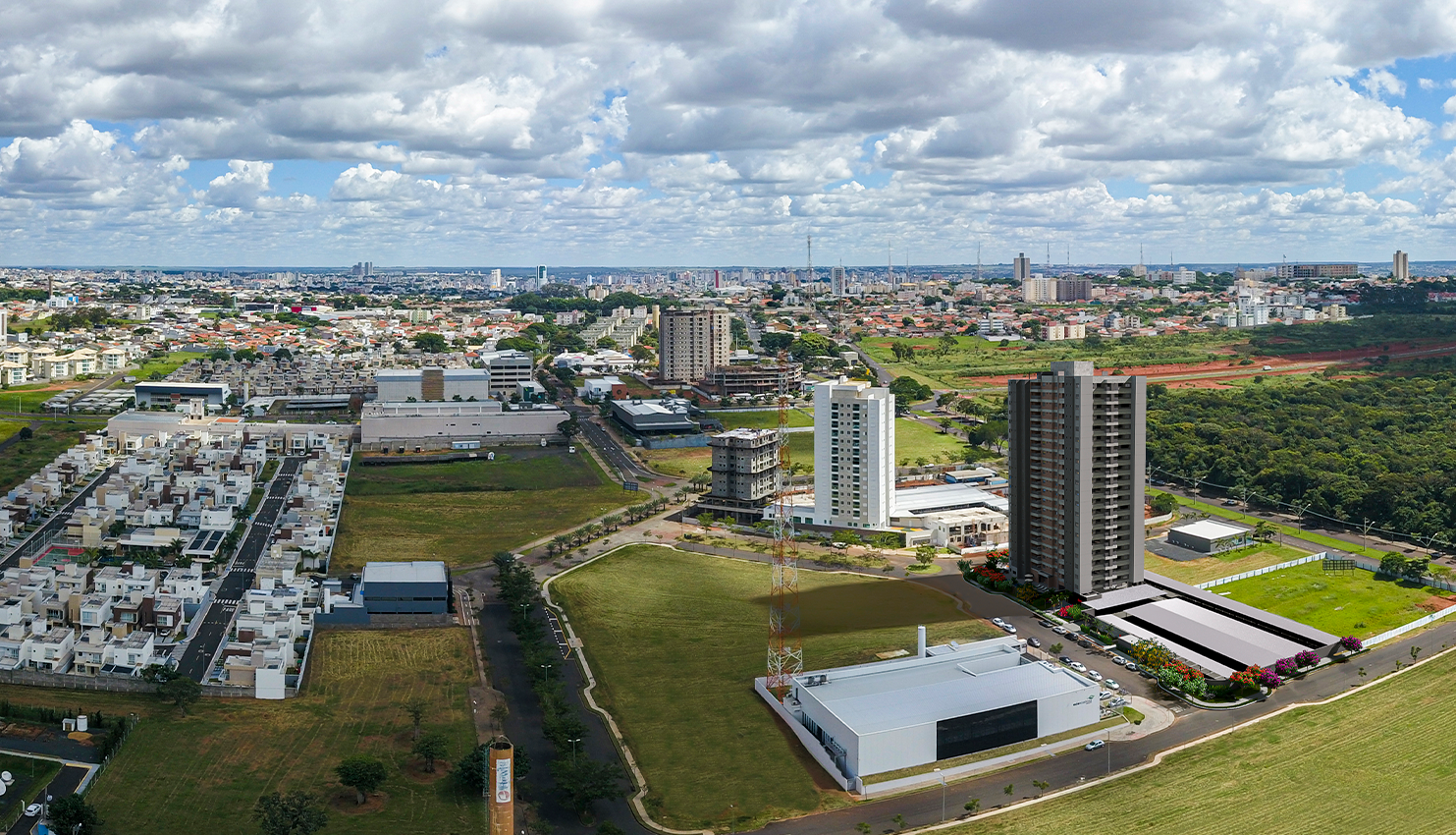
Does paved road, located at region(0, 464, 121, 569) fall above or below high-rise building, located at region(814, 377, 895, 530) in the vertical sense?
below

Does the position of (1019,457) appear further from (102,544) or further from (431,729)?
(102,544)

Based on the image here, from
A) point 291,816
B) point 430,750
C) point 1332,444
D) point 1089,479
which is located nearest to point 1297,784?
point 1089,479

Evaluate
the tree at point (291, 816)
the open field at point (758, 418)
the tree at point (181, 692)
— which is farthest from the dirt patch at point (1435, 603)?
the open field at point (758, 418)

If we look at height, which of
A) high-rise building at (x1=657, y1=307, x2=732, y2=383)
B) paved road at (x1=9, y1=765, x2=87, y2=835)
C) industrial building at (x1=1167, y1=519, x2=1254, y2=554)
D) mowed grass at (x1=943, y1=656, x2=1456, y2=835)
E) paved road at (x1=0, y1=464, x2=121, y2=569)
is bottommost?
mowed grass at (x1=943, y1=656, x2=1456, y2=835)

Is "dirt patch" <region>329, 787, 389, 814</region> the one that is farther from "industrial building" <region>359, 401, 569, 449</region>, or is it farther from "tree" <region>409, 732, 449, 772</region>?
"industrial building" <region>359, 401, 569, 449</region>

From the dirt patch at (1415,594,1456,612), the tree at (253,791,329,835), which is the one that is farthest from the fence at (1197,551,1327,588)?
the tree at (253,791,329,835)

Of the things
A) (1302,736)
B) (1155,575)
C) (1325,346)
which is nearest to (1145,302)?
(1325,346)
